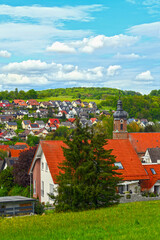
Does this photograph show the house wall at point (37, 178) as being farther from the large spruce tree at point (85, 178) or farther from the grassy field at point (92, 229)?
the grassy field at point (92, 229)

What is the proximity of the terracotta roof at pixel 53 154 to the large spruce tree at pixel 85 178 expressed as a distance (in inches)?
365

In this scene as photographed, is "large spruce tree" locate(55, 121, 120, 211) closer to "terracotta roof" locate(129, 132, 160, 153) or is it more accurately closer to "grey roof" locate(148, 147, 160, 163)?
"grey roof" locate(148, 147, 160, 163)

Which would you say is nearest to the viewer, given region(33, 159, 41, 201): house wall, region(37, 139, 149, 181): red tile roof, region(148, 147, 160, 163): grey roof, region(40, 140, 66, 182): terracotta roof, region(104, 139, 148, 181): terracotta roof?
region(40, 140, 66, 182): terracotta roof

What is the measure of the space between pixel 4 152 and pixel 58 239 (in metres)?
83.0

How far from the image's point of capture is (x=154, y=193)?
109 ft

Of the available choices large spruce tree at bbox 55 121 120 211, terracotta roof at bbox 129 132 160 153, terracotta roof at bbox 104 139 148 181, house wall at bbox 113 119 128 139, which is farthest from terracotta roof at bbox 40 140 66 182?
house wall at bbox 113 119 128 139

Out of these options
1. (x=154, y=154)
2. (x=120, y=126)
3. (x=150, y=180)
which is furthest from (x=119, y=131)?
(x=150, y=180)

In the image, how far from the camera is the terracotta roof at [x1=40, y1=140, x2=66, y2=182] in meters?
30.3

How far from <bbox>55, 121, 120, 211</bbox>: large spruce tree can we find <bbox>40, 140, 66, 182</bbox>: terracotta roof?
30.4ft

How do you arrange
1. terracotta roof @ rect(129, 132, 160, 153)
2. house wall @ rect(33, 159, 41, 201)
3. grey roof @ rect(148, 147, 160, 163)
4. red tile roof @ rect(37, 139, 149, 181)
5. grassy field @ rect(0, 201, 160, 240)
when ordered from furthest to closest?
terracotta roof @ rect(129, 132, 160, 153) → grey roof @ rect(148, 147, 160, 163) → house wall @ rect(33, 159, 41, 201) → red tile roof @ rect(37, 139, 149, 181) → grassy field @ rect(0, 201, 160, 240)

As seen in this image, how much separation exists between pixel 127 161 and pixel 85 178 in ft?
50.6

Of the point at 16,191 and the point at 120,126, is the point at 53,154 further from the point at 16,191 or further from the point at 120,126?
the point at 120,126

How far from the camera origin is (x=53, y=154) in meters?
31.4

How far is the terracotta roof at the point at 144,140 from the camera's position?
6210 cm
